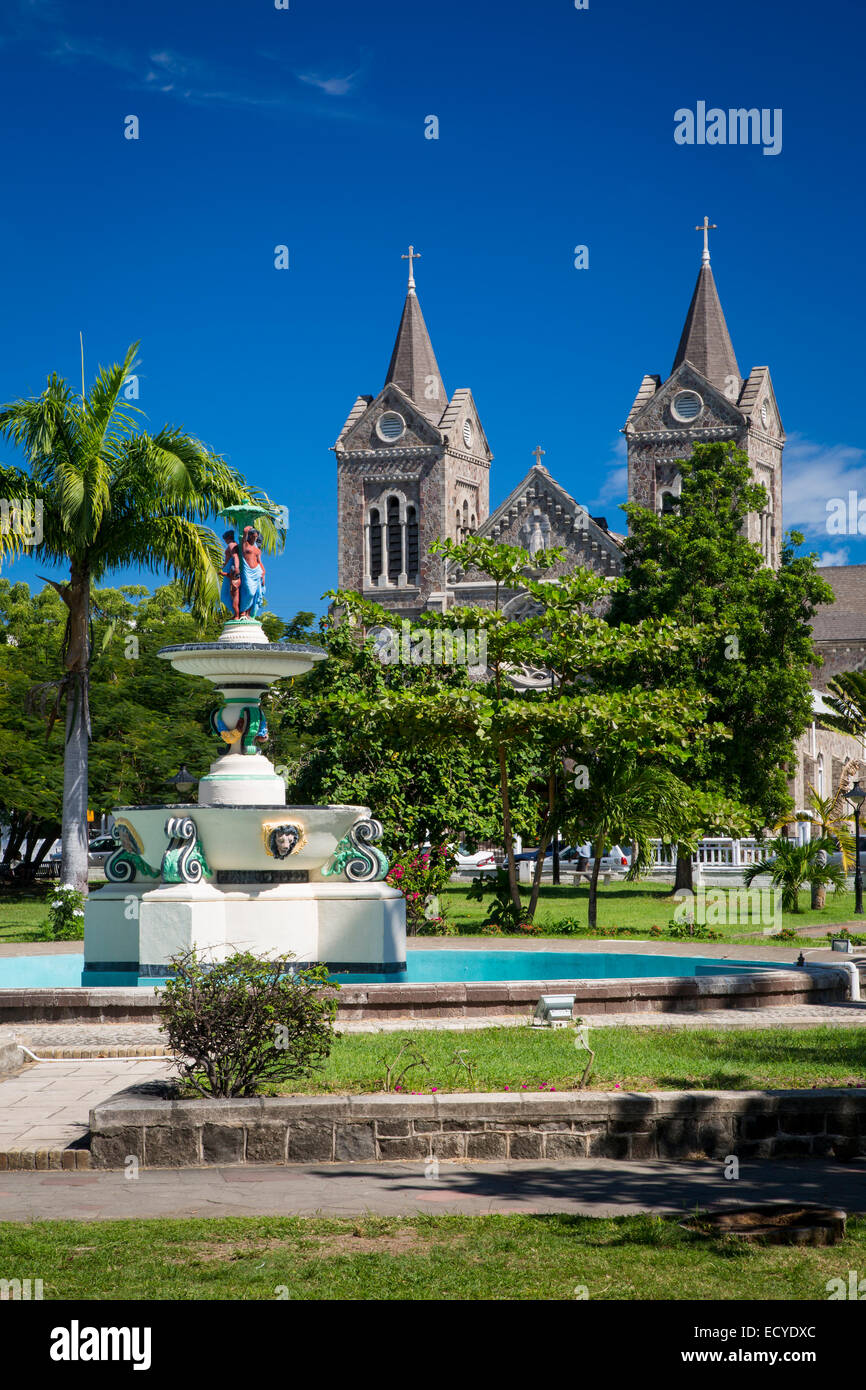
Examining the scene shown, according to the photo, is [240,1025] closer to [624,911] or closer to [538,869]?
[538,869]

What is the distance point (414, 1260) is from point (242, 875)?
919 centimetres

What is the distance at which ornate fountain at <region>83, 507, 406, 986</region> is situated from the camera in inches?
568

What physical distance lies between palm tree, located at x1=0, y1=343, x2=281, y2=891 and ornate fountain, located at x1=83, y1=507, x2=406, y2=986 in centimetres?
754

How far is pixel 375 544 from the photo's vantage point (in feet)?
245

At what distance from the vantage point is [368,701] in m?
20.4

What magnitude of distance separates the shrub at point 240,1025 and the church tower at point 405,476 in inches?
2508

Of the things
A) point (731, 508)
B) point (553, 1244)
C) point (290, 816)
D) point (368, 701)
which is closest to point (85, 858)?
point (368, 701)

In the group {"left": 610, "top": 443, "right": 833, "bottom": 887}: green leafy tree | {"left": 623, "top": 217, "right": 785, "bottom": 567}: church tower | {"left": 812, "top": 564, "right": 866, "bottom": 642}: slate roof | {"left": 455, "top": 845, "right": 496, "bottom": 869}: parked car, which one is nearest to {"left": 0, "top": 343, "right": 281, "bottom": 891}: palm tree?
{"left": 610, "top": 443, "right": 833, "bottom": 887}: green leafy tree

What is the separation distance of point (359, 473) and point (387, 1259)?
69.6 metres

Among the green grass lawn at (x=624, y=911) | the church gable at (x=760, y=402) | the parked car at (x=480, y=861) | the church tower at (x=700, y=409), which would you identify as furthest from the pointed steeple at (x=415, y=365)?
the green grass lawn at (x=624, y=911)

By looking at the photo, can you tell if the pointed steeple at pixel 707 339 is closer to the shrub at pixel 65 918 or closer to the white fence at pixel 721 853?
the white fence at pixel 721 853

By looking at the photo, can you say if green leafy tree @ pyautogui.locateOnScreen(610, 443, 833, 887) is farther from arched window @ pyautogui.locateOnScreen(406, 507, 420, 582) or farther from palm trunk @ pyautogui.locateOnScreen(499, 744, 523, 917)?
arched window @ pyautogui.locateOnScreen(406, 507, 420, 582)

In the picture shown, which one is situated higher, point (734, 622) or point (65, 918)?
point (734, 622)

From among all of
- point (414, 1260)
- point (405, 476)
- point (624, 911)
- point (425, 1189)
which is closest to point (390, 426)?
point (405, 476)
